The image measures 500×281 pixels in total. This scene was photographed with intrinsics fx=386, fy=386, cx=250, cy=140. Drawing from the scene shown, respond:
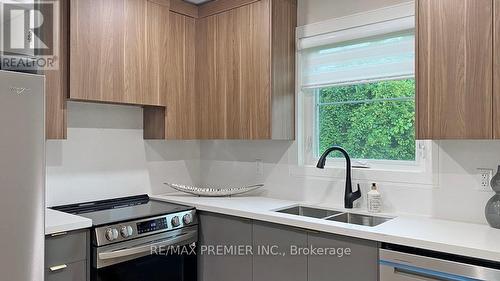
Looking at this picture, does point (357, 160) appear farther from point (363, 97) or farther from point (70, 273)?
point (70, 273)

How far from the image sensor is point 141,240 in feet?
7.64

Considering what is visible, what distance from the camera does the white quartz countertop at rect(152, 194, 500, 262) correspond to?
1.66m

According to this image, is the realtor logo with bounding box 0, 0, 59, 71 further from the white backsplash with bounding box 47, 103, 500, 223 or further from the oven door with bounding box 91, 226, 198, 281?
the oven door with bounding box 91, 226, 198, 281

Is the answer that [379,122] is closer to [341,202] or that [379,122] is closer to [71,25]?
[341,202]

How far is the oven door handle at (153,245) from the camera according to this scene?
84.5 inches

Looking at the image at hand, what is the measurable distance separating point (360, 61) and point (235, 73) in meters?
0.88

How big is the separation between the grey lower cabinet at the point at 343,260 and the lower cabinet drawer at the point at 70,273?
1229 mm

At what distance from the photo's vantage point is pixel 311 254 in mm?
2143

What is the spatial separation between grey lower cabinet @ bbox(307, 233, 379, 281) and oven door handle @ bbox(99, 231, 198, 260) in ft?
2.80

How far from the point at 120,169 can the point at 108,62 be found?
835 mm

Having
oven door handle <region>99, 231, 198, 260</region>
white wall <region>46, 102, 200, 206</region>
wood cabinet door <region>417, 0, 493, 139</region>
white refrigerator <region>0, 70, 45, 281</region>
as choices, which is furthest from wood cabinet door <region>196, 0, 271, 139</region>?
white refrigerator <region>0, 70, 45, 281</region>

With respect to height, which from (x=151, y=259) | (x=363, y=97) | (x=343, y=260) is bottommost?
Result: (x=151, y=259)

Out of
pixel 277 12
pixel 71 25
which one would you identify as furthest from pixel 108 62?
pixel 277 12

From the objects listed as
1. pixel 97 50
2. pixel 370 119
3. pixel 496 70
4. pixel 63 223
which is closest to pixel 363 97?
pixel 370 119
